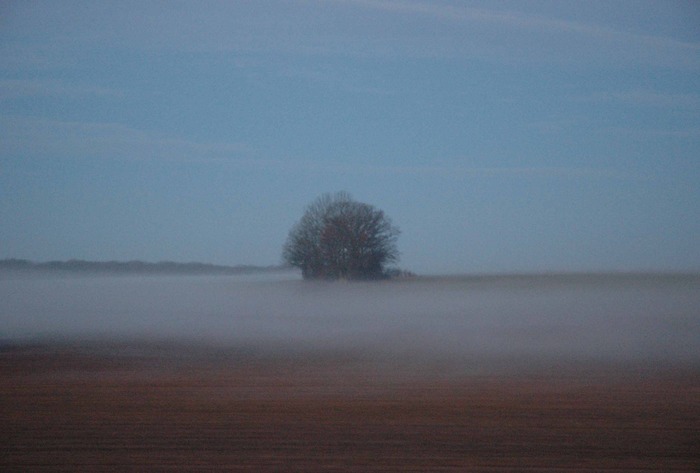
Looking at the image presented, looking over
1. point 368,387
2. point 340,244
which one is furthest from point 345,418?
point 340,244

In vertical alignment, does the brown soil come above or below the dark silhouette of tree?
below

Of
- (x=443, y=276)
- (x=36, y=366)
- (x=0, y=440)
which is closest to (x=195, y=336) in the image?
(x=36, y=366)

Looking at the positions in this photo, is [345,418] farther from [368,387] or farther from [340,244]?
[340,244]

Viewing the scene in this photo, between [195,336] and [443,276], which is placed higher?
[443,276]

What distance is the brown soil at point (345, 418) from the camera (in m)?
5.97

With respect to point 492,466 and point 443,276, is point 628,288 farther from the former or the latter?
point 492,466

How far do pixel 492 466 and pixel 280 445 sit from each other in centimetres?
187

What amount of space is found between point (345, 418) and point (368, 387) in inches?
74.9

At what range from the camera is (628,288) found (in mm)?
18469

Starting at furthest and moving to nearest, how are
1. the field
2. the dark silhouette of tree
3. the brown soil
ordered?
the dark silhouette of tree → the field → the brown soil

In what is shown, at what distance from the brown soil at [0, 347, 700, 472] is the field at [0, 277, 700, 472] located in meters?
0.03

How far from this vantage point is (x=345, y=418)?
7.54 metres

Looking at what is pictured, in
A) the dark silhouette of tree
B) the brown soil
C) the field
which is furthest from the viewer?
the dark silhouette of tree

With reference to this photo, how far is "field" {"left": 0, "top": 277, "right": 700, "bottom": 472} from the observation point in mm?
6148
